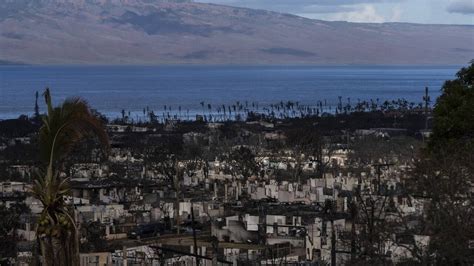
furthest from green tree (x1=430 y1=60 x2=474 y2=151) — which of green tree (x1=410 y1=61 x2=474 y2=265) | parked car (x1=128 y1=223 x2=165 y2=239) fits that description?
parked car (x1=128 y1=223 x2=165 y2=239)

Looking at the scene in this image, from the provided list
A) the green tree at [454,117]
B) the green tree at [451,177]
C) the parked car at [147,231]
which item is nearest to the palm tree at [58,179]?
the green tree at [451,177]

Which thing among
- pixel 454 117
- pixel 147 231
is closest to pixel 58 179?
pixel 454 117

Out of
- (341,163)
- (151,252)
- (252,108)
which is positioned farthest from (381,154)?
(252,108)

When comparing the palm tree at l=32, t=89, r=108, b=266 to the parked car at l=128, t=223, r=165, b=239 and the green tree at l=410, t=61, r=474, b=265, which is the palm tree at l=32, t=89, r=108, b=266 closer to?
the green tree at l=410, t=61, r=474, b=265

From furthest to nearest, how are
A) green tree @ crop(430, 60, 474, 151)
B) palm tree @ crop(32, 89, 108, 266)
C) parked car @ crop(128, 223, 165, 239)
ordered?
parked car @ crop(128, 223, 165, 239) → green tree @ crop(430, 60, 474, 151) → palm tree @ crop(32, 89, 108, 266)

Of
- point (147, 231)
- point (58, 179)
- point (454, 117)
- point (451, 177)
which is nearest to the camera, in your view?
point (58, 179)

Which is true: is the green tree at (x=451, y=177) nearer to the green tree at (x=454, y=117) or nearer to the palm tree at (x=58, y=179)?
the green tree at (x=454, y=117)

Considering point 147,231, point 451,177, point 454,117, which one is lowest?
point 147,231

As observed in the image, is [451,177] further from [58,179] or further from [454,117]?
[58,179]
